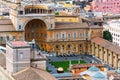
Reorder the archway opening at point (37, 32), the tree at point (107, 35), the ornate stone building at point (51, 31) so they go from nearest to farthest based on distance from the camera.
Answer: the ornate stone building at point (51, 31)
the archway opening at point (37, 32)
the tree at point (107, 35)

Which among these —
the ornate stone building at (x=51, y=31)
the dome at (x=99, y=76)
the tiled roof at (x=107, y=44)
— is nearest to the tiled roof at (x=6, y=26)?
the ornate stone building at (x=51, y=31)

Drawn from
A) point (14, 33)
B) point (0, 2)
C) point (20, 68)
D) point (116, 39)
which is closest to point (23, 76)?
point (20, 68)

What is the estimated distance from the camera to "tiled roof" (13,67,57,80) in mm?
42938

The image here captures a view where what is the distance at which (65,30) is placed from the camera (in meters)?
79.8

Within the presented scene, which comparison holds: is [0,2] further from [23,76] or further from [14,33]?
[23,76]

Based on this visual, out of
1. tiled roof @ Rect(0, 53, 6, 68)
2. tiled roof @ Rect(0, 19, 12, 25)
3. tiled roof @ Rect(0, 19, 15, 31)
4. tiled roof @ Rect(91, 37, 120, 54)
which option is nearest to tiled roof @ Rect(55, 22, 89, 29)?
tiled roof @ Rect(91, 37, 120, 54)

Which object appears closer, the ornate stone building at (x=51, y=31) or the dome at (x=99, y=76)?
the dome at (x=99, y=76)

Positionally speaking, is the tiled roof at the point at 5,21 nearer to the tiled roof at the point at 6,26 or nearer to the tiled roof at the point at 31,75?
the tiled roof at the point at 6,26

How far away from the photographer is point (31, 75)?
43344 millimetres

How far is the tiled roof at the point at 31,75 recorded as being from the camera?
4294 centimetres

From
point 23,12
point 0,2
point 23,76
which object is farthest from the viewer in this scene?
point 0,2

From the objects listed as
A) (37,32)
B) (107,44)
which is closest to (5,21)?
(37,32)

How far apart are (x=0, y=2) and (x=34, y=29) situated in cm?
4497

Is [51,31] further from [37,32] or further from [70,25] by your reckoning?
[70,25]
